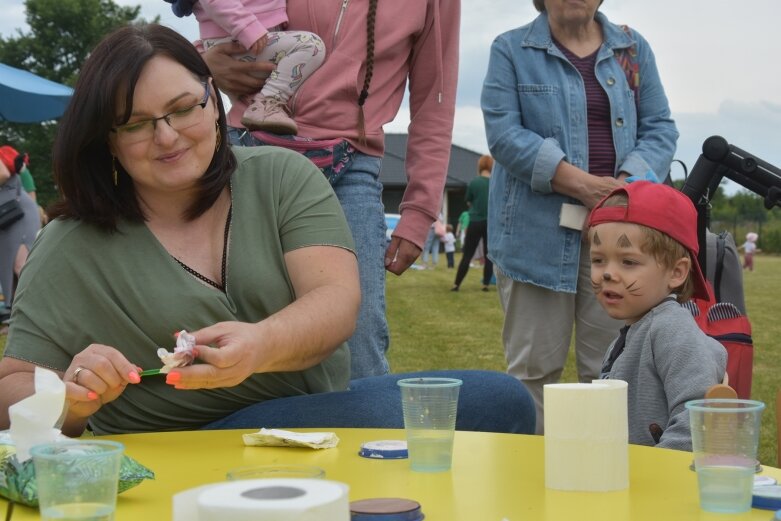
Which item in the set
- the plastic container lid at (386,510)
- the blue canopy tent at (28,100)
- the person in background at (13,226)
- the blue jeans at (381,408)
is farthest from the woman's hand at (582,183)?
the blue canopy tent at (28,100)

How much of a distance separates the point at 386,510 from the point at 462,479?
28cm

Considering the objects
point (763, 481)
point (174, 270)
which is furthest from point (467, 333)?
point (763, 481)

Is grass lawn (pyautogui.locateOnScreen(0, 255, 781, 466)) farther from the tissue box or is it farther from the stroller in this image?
the tissue box

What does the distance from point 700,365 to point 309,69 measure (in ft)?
4.40

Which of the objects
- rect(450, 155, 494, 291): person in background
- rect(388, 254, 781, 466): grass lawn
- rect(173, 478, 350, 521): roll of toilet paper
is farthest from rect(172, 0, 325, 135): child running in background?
rect(450, 155, 494, 291): person in background

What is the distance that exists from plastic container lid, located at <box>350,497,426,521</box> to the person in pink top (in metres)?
1.52

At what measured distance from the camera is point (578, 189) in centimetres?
358

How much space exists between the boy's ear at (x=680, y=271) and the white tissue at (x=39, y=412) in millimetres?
1879

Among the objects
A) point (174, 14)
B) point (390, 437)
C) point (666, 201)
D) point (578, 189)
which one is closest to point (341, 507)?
point (390, 437)

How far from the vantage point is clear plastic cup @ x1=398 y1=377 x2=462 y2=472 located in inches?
61.7

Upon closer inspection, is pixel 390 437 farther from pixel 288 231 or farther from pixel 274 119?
pixel 274 119

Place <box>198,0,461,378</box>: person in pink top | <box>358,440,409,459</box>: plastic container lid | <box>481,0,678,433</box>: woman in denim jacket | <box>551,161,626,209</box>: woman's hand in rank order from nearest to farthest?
<box>358,440,409,459</box>: plastic container lid
<box>198,0,461,378</box>: person in pink top
<box>551,161,626,209</box>: woman's hand
<box>481,0,678,433</box>: woman in denim jacket

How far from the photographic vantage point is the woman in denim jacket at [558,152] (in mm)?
3680

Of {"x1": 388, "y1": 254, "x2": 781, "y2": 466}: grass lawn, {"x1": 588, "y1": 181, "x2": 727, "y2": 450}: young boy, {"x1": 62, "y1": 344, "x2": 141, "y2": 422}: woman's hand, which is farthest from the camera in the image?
{"x1": 388, "y1": 254, "x2": 781, "y2": 466}: grass lawn
